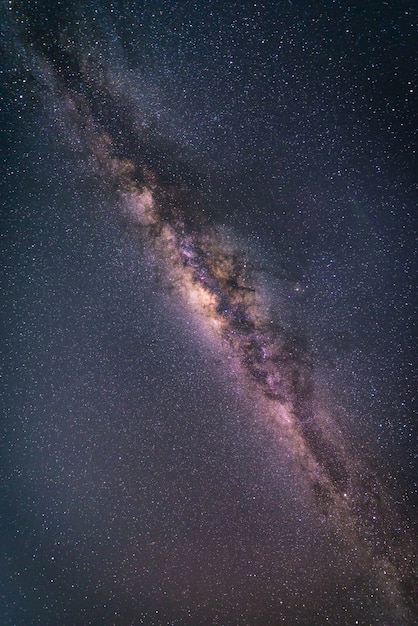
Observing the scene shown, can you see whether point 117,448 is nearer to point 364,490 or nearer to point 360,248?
point 364,490

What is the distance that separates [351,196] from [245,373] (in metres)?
1.98

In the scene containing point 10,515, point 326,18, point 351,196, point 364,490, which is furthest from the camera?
point 10,515

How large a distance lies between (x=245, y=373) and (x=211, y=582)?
241cm

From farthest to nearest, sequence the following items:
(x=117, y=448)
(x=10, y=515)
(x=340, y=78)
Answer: (x=10, y=515), (x=117, y=448), (x=340, y=78)

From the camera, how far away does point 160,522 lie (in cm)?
355

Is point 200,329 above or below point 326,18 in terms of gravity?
below

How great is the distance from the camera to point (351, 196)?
2859 mm

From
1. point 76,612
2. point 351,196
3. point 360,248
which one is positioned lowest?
point 76,612

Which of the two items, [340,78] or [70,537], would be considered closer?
[340,78]

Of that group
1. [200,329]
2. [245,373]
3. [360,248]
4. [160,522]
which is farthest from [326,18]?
[160,522]

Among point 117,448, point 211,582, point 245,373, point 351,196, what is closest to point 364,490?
→ point 245,373

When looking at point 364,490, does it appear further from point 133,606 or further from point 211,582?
point 133,606

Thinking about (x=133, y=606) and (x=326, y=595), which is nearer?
(x=326, y=595)

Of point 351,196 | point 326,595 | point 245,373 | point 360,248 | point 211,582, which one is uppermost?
point 351,196
